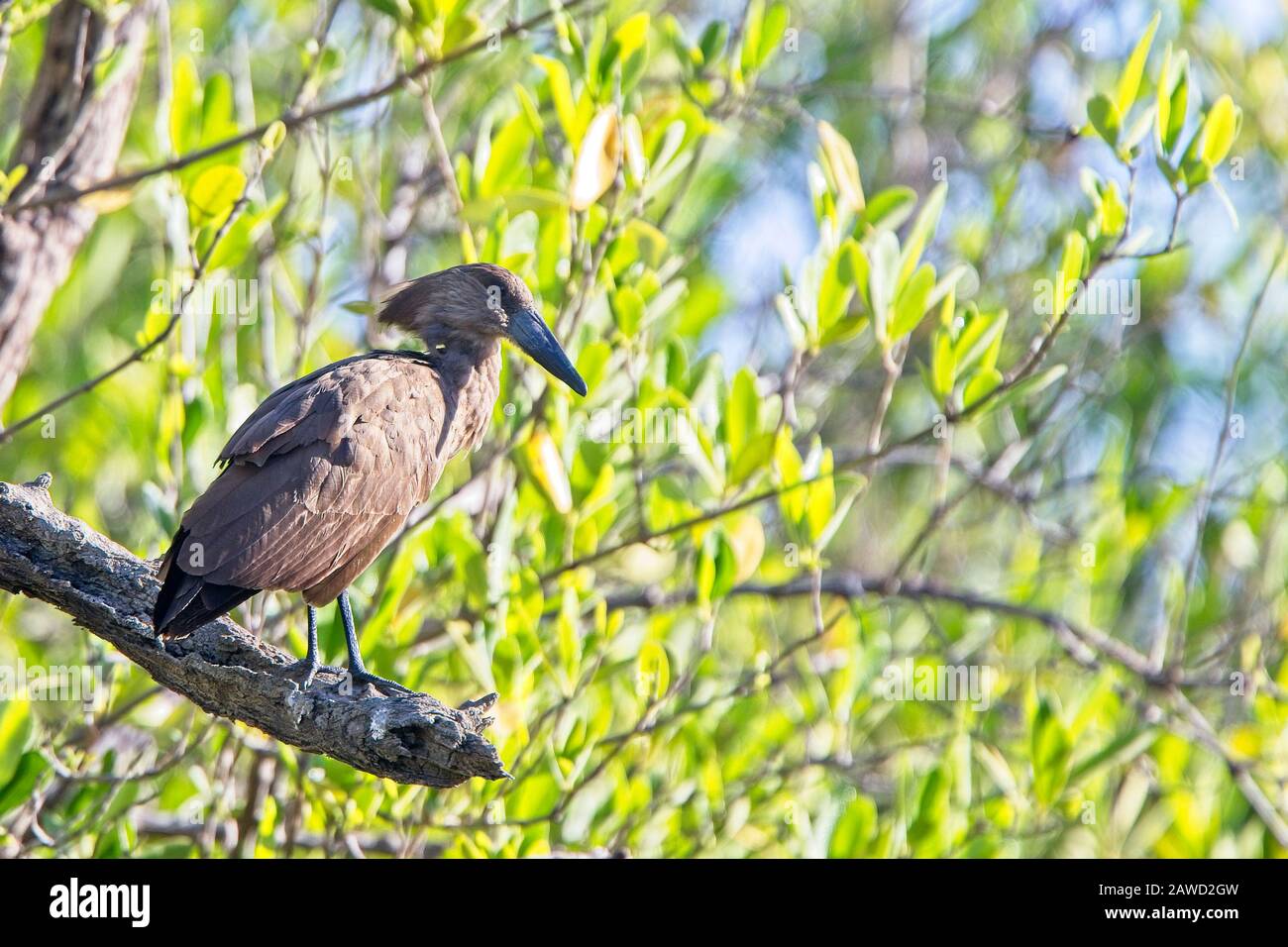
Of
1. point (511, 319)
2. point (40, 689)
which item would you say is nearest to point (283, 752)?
point (40, 689)

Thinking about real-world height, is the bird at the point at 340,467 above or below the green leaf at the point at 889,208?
below

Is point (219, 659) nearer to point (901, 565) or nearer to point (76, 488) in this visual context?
point (901, 565)

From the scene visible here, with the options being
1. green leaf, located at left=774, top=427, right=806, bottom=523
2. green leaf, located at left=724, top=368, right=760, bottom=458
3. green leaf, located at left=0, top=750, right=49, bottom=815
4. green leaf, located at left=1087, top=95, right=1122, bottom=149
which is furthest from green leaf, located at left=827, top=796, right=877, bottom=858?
green leaf, located at left=0, top=750, right=49, bottom=815

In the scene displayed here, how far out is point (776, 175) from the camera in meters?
9.16

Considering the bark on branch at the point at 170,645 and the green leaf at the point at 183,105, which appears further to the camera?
the green leaf at the point at 183,105

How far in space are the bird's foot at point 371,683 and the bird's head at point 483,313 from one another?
43.6 inches

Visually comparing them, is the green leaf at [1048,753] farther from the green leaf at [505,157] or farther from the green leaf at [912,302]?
the green leaf at [505,157]

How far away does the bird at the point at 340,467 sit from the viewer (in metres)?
3.56

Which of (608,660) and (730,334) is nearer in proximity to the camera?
(608,660)

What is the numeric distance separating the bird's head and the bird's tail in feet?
4.52

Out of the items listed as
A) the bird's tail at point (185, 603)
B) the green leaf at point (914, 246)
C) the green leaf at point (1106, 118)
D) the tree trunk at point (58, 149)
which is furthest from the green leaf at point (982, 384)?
the tree trunk at point (58, 149)

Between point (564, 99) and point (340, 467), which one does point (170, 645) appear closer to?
point (340, 467)

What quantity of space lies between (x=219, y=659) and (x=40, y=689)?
1.88 metres

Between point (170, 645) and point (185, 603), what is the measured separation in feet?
0.68
